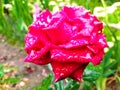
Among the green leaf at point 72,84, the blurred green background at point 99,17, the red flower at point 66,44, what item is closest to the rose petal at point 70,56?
the red flower at point 66,44

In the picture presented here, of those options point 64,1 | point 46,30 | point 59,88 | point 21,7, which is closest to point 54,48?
point 46,30

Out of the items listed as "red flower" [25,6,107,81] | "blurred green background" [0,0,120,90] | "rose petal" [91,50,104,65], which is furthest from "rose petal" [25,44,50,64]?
"blurred green background" [0,0,120,90]

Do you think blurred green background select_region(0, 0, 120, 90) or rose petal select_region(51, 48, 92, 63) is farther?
blurred green background select_region(0, 0, 120, 90)

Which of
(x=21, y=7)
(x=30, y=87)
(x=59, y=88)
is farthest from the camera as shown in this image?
(x=21, y=7)

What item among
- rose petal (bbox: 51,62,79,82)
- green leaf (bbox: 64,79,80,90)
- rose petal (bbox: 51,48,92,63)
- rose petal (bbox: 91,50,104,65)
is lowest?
green leaf (bbox: 64,79,80,90)

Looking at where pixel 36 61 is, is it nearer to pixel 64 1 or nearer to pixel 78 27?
pixel 78 27

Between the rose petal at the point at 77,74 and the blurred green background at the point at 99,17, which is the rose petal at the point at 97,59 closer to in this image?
the rose petal at the point at 77,74

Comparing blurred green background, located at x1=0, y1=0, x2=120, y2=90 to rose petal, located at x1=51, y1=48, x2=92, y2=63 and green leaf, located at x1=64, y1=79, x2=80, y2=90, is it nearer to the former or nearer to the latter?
green leaf, located at x1=64, y1=79, x2=80, y2=90

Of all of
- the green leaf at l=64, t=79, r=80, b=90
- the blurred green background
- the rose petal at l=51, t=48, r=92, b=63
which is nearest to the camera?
the rose petal at l=51, t=48, r=92, b=63
